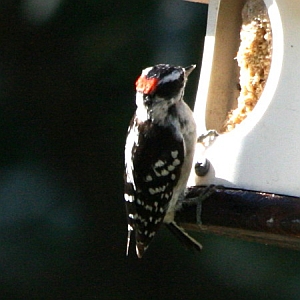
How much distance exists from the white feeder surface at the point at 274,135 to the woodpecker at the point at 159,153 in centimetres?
21

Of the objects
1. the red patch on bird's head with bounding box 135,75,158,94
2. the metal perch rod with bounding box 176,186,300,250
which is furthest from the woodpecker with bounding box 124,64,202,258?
the metal perch rod with bounding box 176,186,300,250

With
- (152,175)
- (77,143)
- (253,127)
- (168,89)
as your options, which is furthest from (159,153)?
(77,143)

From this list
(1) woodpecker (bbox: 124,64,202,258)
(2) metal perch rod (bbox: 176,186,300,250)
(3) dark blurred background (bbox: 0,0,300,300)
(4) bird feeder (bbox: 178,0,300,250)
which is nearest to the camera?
(2) metal perch rod (bbox: 176,186,300,250)

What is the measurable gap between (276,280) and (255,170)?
2486mm

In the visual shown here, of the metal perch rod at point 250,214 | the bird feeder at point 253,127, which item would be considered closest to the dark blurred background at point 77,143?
the bird feeder at point 253,127

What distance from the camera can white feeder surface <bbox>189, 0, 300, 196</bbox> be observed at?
3.64 m

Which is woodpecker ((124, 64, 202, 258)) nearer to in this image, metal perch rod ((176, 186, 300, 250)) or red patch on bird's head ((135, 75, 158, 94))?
red patch on bird's head ((135, 75, 158, 94))

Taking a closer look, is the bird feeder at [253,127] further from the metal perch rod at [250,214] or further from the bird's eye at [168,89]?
the bird's eye at [168,89]

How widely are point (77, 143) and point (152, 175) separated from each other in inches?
90.1

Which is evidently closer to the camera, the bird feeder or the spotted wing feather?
the bird feeder

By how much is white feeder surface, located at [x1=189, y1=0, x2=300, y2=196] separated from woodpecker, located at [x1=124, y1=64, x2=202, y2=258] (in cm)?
21

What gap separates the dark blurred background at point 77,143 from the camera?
249 inches

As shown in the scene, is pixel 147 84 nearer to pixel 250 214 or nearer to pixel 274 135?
pixel 274 135

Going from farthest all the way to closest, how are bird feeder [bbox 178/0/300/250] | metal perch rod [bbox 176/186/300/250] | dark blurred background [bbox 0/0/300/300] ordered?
dark blurred background [bbox 0/0/300/300] → bird feeder [bbox 178/0/300/250] → metal perch rod [bbox 176/186/300/250]
